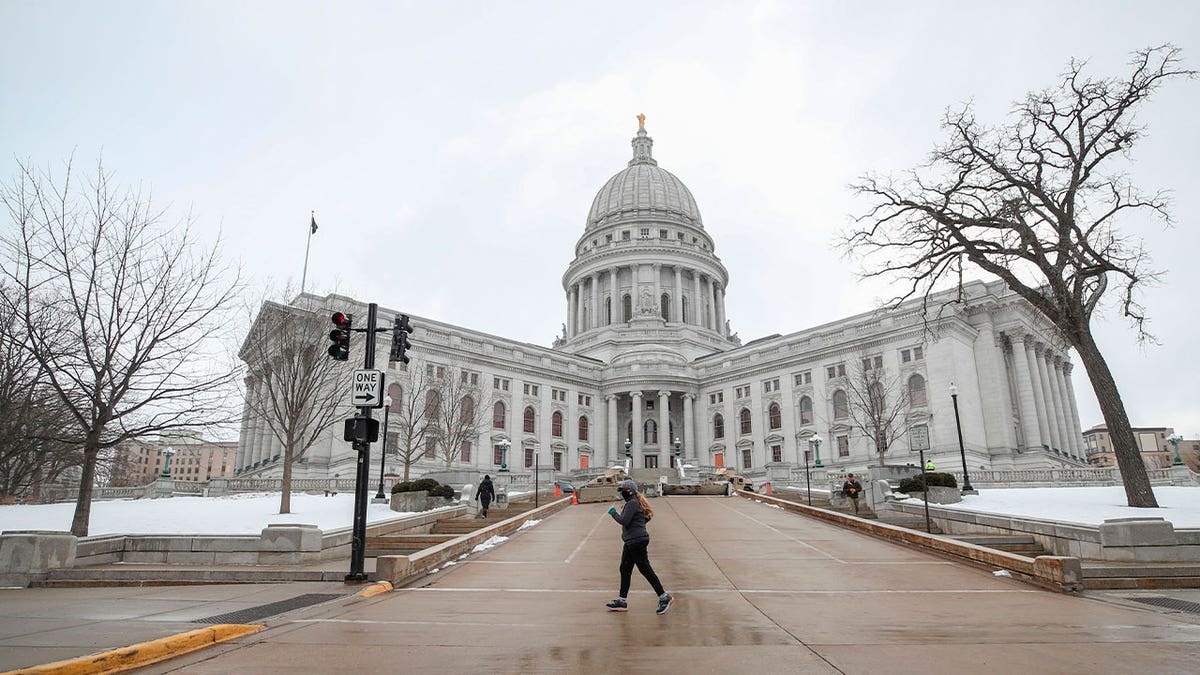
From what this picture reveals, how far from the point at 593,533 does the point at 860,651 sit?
15.1 m

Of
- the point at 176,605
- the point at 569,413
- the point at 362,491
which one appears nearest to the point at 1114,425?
the point at 362,491

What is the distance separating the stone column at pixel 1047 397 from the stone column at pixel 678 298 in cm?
4112

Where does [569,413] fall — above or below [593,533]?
above

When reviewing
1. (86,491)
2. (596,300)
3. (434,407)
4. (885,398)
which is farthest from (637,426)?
(86,491)

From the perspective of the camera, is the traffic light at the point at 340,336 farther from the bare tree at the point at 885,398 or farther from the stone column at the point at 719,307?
the stone column at the point at 719,307

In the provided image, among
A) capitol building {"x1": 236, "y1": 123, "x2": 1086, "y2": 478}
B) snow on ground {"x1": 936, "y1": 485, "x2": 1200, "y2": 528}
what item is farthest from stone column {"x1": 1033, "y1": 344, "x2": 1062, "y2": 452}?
snow on ground {"x1": 936, "y1": 485, "x2": 1200, "y2": 528}

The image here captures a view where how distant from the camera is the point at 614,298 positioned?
301ft

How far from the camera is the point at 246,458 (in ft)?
217

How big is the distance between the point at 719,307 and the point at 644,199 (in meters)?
19.6

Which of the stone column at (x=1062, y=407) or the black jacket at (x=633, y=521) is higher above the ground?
the stone column at (x=1062, y=407)

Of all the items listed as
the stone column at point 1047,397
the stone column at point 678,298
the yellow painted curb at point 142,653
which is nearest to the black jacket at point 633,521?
the yellow painted curb at point 142,653

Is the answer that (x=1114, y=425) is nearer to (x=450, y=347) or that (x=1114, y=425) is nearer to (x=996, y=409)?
(x=996, y=409)

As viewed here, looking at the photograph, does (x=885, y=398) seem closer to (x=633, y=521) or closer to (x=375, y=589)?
(x=633, y=521)

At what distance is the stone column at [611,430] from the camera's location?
74438mm
